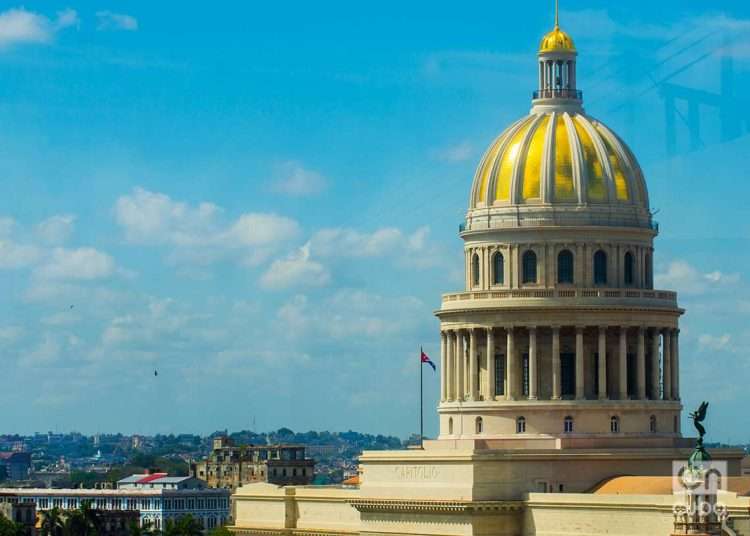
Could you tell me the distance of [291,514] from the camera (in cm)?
17450

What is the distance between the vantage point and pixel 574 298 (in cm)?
15225

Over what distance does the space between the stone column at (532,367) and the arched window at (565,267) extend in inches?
142

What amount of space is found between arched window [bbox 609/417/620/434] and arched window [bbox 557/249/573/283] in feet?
28.4

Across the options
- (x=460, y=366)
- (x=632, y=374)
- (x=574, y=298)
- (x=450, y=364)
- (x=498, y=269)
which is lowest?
(x=632, y=374)

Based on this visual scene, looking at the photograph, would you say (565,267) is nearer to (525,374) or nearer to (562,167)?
(562,167)

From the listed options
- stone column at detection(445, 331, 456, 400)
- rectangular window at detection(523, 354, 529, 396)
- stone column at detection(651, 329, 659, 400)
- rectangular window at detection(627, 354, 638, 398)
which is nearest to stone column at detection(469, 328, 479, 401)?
stone column at detection(445, 331, 456, 400)

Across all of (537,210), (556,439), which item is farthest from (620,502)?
(537,210)

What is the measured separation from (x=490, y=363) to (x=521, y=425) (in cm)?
440

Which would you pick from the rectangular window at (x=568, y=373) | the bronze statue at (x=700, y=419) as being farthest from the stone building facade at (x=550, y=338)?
the bronze statue at (x=700, y=419)

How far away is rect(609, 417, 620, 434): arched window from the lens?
499ft

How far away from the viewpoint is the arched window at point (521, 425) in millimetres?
A: 152750

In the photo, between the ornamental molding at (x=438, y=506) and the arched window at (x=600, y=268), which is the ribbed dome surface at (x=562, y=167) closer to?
the arched window at (x=600, y=268)

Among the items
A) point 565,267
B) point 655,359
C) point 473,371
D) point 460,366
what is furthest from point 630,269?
point 460,366

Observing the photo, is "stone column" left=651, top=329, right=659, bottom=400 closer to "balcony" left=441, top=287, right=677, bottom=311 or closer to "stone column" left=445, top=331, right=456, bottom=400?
"balcony" left=441, top=287, right=677, bottom=311
